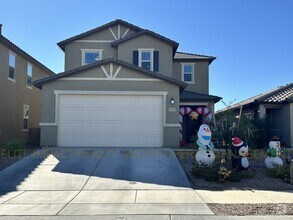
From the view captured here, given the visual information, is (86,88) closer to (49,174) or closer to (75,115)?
(75,115)

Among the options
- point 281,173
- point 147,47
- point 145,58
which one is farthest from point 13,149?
point 281,173

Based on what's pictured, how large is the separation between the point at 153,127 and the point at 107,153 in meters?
3.03

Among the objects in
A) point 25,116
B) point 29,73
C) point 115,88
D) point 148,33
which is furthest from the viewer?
point 29,73

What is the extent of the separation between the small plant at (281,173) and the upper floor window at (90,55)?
13721 mm

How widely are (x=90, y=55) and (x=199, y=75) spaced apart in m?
7.51

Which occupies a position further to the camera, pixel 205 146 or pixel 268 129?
pixel 268 129

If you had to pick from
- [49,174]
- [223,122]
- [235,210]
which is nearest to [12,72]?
[49,174]

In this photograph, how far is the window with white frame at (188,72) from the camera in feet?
73.3

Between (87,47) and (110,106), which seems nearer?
(110,106)

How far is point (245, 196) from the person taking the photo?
28.6 feet

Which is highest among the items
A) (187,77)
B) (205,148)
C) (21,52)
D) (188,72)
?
(21,52)

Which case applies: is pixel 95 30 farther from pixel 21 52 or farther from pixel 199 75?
pixel 199 75

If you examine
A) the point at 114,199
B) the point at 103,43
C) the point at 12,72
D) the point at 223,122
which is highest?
the point at 103,43

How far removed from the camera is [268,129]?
18703 mm
